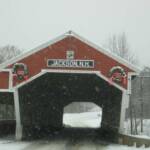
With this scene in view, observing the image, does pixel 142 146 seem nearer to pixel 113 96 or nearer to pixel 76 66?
pixel 76 66

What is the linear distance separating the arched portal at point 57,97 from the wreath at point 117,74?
3.75ft

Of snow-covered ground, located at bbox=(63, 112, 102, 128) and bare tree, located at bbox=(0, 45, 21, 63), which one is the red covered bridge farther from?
bare tree, located at bbox=(0, 45, 21, 63)

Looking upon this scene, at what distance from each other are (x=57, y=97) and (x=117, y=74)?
10.5 metres

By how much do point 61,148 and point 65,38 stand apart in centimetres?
717

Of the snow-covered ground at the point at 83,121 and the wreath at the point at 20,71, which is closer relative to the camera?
the wreath at the point at 20,71

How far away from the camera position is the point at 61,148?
2009 cm

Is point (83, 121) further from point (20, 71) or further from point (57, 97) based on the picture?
point (20, 71)

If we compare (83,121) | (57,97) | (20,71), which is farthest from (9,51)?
(20,71)

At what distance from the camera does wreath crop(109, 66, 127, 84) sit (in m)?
25.1

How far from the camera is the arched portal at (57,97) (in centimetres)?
2738

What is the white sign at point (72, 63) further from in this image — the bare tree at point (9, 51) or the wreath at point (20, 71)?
the bare tree at point (9, 51)

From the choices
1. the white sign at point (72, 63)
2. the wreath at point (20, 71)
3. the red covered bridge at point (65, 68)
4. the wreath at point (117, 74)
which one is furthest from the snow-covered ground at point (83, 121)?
the white sign at point (72, 63)

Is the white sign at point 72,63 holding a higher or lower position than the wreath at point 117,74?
higher

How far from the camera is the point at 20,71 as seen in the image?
83.6 feet
